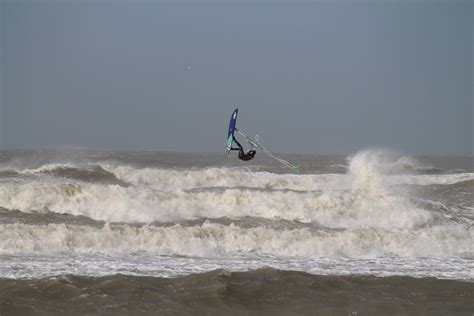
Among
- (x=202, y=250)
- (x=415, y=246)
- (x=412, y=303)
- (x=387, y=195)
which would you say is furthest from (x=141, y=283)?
(x=387, y=195)

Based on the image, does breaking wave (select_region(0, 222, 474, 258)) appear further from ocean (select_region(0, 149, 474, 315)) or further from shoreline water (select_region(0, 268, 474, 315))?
shoreline water (select_region(0, 268, 474, 315))

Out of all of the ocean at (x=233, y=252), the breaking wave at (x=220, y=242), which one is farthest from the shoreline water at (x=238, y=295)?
the breaking wave at (x=220, y=242)

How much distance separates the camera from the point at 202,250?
37.0ft

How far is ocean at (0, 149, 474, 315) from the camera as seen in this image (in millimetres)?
7680

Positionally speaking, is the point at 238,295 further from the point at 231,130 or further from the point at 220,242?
the point at 231,130

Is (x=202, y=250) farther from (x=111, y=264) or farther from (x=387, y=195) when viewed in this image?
(x=387, y=195)

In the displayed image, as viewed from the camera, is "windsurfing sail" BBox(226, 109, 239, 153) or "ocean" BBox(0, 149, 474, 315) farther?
"windsurfing sail" BBox(226, 109, 239, 153)

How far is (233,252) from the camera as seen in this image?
1130 cm

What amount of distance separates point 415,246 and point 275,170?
1955 cm

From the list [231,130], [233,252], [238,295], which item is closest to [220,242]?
[233,252]

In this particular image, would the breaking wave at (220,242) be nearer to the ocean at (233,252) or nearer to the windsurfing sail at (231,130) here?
the ocean at (233,252)

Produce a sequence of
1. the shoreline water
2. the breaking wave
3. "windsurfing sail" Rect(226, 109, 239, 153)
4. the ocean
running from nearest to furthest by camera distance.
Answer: the shoreline water → the ocean → the breaking wave → "windsurfing sail" Rect(226, 109, 239, 153)

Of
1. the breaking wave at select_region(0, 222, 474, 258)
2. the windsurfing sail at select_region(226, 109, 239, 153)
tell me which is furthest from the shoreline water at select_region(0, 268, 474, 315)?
the windsurfing sail at select_region(226, 109, 239, 153)

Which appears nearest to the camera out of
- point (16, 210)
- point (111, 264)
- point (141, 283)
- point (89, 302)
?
point (89, 302)
